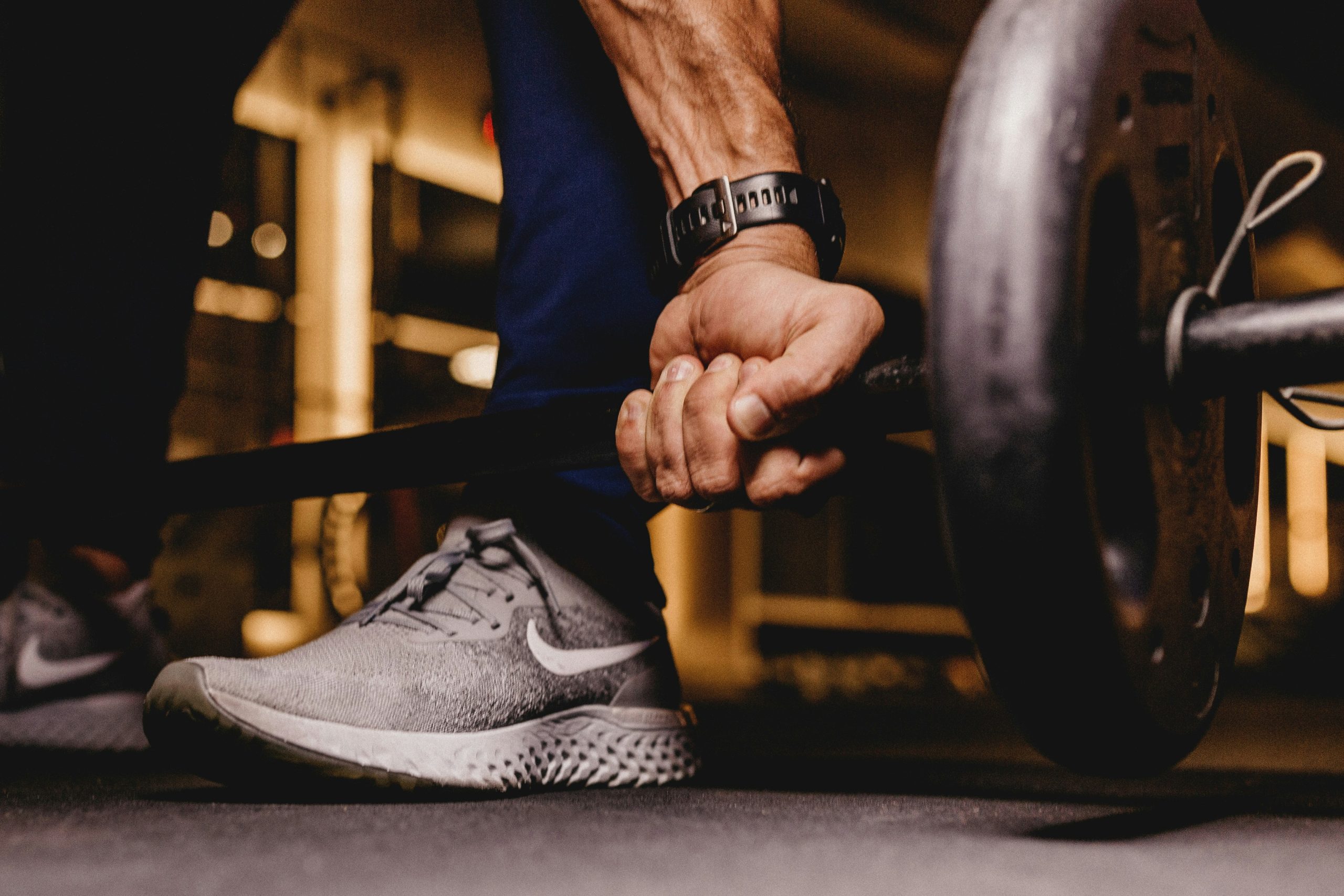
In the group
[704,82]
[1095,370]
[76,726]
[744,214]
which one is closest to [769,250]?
[744,214]

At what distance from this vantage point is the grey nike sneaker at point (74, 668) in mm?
1091

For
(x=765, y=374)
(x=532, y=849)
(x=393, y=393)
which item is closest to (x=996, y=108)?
(x=765, y=374)

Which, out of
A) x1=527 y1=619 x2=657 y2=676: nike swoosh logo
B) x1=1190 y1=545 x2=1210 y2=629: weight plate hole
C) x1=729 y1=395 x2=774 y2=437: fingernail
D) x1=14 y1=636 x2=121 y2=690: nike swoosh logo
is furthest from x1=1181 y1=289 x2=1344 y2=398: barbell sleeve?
x1=14 y1=636 x2=121 y2=690: nike swoosh logo

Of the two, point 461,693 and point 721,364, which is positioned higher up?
point 721,364

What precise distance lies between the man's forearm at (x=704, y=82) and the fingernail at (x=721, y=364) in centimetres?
16

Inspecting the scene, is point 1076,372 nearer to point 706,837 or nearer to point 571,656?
point 706,837

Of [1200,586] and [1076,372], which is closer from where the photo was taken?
[1076,372]

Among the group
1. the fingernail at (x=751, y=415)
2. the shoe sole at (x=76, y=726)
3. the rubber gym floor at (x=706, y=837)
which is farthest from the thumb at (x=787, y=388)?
the shoe sole at (x=76, y=726)

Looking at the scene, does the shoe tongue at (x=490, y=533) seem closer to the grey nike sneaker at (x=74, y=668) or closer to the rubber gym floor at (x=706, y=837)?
the rubber gym floor at (x=706, y=837)

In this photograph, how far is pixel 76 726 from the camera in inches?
43.2

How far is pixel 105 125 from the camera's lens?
1326 millimetres

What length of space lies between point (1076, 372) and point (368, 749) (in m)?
0.48

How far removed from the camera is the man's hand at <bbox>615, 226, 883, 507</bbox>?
631 millimetres

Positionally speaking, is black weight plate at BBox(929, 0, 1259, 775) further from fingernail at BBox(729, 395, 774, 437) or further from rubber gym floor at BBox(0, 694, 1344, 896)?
fingernail at BBox(729, 395, 774, 437)
